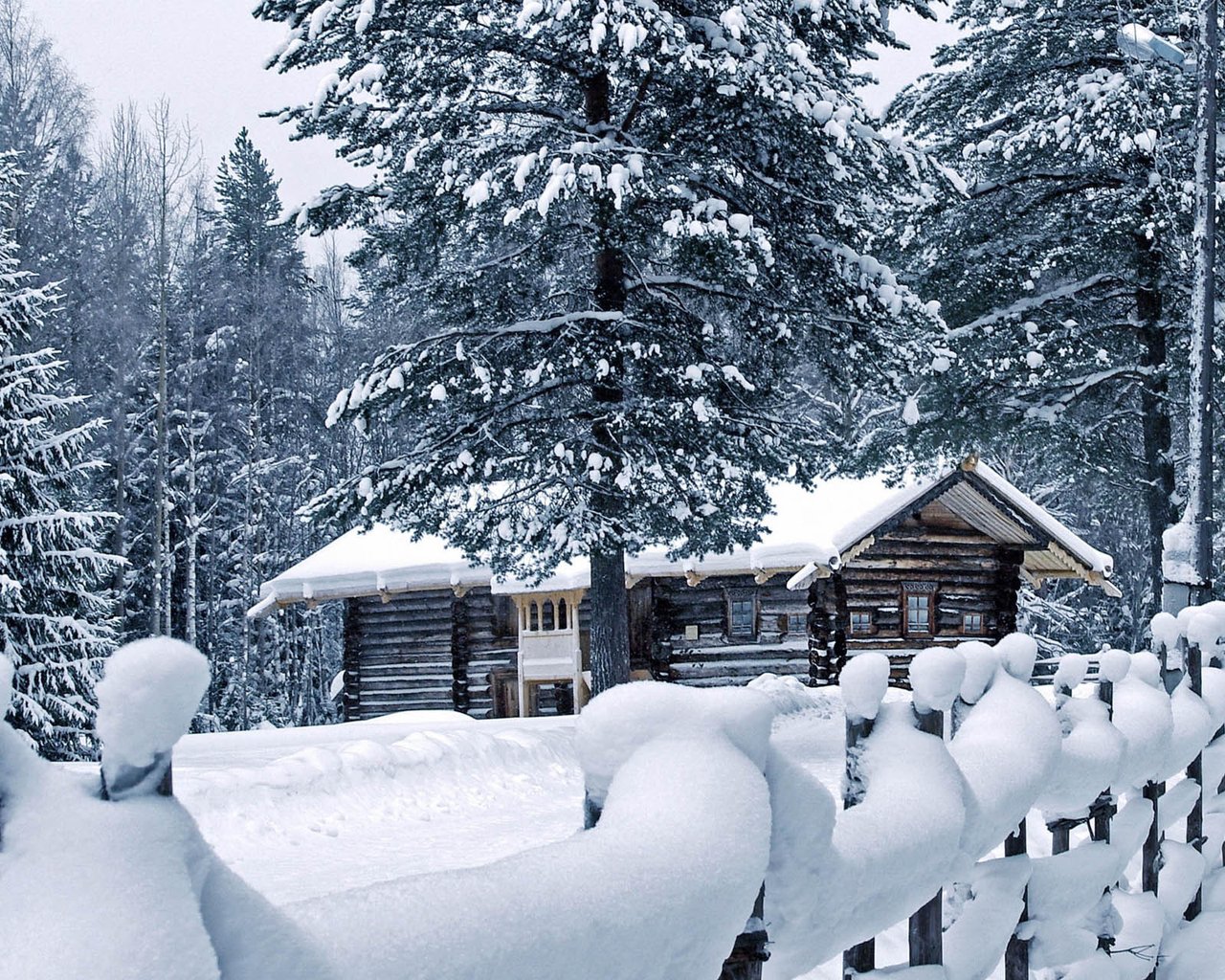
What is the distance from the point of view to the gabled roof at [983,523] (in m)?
18.4

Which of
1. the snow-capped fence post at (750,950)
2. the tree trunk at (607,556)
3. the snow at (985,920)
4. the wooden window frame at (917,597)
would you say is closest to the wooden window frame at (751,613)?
the wooden window frame at (917,597)

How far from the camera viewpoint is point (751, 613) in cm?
2070

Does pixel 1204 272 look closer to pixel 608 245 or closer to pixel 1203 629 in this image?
pixel 608 245

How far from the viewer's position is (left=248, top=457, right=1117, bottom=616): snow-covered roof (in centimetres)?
1845

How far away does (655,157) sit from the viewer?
11.1m

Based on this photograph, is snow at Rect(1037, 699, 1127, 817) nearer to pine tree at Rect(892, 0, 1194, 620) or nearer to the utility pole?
the utility pole

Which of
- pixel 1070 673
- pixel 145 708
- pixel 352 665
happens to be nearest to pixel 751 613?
pixel 352 665

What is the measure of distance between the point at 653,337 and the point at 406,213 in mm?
3089

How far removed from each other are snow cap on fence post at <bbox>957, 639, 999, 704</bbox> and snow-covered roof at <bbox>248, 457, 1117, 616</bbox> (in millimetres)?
14581

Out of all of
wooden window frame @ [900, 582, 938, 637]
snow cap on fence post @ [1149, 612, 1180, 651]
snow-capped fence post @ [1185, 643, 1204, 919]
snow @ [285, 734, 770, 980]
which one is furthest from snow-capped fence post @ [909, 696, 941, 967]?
wooden window frame @ [900, 582, 938, 637]

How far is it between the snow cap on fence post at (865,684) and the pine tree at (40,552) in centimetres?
1707

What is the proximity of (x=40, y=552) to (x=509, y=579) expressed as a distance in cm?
751

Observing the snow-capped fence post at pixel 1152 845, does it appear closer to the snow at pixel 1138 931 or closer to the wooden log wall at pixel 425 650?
the snow at pixel 1138 931

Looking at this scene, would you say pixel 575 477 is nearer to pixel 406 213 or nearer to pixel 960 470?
pixel 406 213
